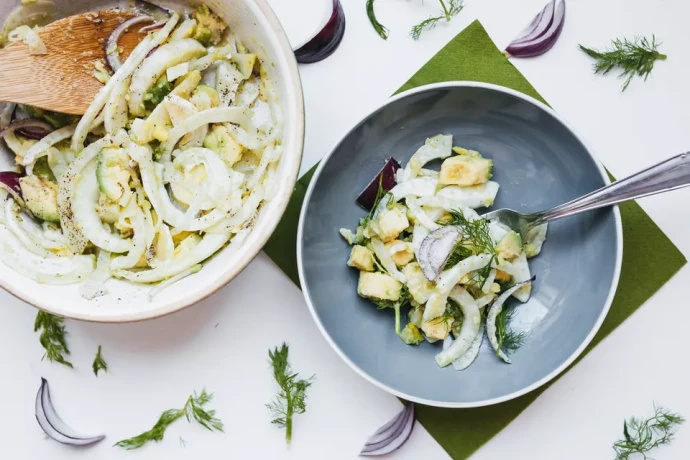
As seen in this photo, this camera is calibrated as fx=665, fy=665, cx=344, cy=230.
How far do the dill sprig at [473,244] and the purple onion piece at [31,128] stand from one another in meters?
1.03

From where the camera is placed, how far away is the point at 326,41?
5.76ft

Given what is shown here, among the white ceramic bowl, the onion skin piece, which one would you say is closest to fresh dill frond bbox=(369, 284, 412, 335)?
the onion skin piece

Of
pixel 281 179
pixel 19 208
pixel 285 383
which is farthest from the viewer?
pixel 285 383

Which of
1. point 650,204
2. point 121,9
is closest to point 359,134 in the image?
point 121,9

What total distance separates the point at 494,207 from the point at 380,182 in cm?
31

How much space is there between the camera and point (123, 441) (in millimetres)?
Answer: 1826

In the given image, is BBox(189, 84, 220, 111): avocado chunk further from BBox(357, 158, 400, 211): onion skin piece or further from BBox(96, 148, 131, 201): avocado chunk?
BBox(357, 158, 400, 211): onion skin piece

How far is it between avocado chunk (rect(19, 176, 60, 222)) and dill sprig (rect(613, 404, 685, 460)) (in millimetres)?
1596

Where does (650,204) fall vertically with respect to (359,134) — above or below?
above

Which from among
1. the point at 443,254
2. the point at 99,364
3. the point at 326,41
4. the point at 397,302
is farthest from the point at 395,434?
the point at 326,41

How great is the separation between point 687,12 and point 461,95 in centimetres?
70

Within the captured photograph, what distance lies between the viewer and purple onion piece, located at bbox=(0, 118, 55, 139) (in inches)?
64.2

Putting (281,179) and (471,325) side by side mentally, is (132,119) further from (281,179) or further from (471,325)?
(471,325)

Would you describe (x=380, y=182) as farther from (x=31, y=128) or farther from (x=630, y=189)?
(x=31, y=128)
